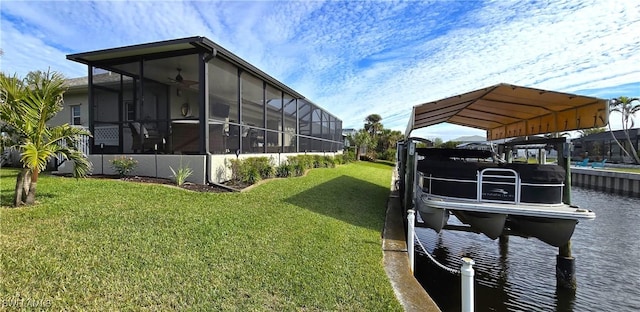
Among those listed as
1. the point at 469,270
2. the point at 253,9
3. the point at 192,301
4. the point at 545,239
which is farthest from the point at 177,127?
the point at 545,239

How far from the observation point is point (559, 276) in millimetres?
5500

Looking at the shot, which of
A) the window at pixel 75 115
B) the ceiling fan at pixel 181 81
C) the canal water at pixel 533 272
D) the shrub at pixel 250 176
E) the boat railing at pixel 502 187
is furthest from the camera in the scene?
the window at pixel 75 115

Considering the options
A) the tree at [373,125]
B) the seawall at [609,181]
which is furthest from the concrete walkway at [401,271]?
the tree at [373,125]

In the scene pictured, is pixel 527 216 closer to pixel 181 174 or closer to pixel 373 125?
pixel 181 174

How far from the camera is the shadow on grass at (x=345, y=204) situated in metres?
6.89

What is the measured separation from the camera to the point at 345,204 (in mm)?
8086

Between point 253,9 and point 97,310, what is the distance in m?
9.00

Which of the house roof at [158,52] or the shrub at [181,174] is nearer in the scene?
the shrub at [181,174]

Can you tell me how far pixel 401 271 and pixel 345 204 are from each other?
365 cm

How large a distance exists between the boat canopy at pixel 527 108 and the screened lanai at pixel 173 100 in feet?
17.8

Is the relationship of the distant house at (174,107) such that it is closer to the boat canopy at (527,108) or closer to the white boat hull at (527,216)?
the boat canopy at (527,108)

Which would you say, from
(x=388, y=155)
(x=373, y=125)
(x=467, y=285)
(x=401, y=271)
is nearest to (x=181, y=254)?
(x=401, y=271)

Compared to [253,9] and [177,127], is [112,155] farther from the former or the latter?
[253,9]

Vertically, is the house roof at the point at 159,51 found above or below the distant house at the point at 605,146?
above
